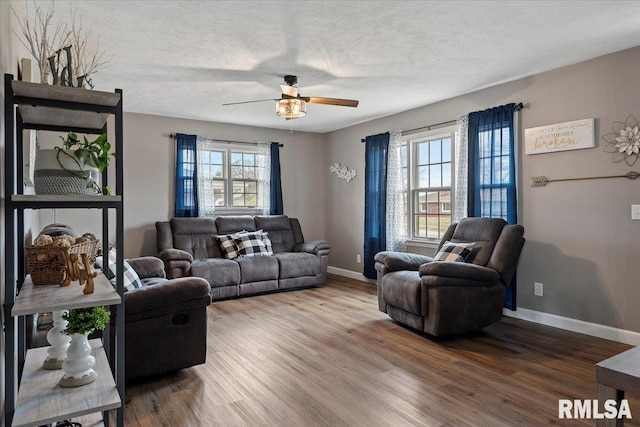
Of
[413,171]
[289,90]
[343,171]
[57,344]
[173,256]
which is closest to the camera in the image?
[57,344]

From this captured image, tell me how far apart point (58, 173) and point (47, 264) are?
0.36m

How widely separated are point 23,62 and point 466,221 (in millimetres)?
3875

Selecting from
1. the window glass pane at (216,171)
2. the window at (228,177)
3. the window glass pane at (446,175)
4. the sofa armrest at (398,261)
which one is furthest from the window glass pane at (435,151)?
the window glass pane at (216,171)

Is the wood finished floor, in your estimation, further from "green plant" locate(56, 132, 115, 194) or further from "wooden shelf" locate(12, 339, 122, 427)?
"green plant" locate(56, 132, 115, 194)

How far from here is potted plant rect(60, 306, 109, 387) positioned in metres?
1.55

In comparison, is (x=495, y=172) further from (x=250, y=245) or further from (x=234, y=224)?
(x=234, y=224)

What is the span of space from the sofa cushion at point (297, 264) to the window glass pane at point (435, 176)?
197 cm

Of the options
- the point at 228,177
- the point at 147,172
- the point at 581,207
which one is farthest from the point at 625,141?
the point at 147,172

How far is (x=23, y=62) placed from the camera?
5.74ft

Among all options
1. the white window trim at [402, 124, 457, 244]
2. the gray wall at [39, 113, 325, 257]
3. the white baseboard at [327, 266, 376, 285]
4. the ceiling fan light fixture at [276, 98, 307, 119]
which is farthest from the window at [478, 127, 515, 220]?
the gray wall at [39, 113, 325, 257]

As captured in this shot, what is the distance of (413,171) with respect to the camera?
5645 millimetres

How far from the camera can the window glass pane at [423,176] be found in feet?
17.9

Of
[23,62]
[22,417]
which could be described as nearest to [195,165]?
[23,62]

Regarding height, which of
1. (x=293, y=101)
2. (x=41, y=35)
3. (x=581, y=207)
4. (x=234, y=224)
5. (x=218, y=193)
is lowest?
(x=234, y=224)
